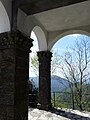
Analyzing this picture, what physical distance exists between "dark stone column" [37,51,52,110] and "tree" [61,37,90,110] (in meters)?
4.16

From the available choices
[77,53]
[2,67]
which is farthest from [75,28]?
[77,53]

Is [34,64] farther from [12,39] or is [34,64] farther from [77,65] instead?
[12,39]

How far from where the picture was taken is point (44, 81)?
656 cm

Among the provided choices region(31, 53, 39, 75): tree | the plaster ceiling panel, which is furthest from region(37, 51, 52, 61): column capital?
region(31, 53, 39, 75): tree

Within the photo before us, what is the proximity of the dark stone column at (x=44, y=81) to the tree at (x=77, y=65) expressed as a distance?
4.16m

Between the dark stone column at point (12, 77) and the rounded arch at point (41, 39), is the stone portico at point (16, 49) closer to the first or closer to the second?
the dark stone column at point (12, 77)

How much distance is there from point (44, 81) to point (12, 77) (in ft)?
9.57

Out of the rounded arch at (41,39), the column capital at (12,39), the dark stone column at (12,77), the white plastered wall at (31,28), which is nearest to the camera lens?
the dark stone column at (12,77)

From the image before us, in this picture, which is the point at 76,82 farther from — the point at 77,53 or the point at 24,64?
the point at 24,64

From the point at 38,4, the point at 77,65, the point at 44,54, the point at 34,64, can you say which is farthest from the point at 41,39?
the point at 77,65

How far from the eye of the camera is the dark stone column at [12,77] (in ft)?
12.1

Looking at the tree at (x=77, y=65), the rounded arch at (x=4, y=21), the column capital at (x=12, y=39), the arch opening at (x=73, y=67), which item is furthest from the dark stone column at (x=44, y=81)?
the tree at (x=77, y=65)

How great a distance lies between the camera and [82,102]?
10.1 m

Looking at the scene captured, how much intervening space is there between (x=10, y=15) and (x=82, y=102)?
24.7 ft
